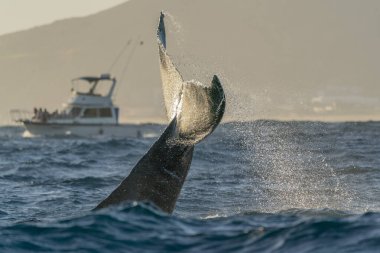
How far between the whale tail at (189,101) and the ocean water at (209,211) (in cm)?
128

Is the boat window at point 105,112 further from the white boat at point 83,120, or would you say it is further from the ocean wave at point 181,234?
the ocean wave at point 181,234

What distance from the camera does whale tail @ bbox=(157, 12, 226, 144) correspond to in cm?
1088

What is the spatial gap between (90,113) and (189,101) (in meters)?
64.4

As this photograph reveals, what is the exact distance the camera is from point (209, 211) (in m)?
15.9

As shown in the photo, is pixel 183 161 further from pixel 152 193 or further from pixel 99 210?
pixel 99 210

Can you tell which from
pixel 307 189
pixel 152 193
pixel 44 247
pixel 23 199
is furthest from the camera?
pixel 307 189

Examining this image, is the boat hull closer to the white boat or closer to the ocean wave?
the white boat

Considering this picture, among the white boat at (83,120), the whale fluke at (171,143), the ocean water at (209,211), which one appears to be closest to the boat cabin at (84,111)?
the white boat at (83,120)

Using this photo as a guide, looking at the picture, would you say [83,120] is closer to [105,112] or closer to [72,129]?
[72,129]

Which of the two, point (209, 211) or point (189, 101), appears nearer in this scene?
point (189, 101)

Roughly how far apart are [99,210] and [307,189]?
8.73m

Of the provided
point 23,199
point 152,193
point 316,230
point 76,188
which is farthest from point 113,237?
point 76,188

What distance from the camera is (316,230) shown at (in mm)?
11281

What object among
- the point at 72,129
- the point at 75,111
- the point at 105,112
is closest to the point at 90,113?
the point at 75,111
